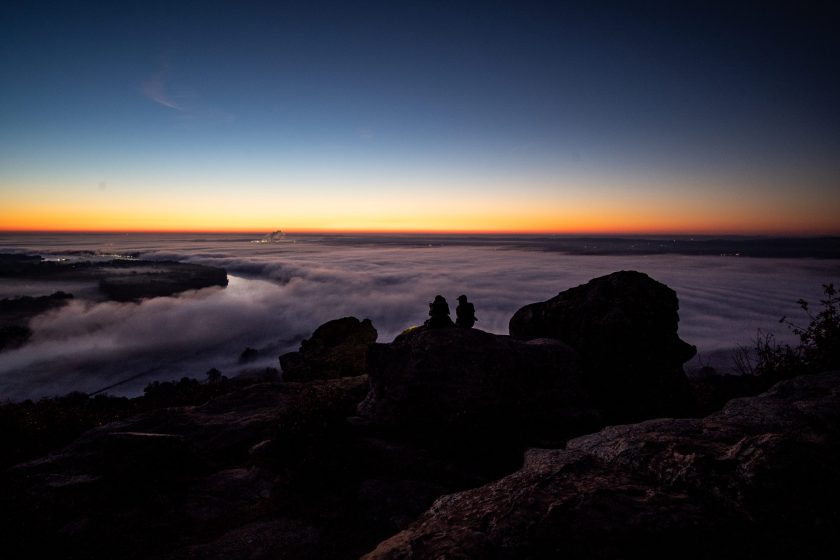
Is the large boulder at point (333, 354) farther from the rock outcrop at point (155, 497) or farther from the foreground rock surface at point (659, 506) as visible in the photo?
the foreground rock surface at point (659, 506)

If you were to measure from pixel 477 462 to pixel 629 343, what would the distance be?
7552 millimetres

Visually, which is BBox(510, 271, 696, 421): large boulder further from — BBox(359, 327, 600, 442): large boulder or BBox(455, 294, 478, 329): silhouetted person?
BBox(455, 294, 478, 329): silhouetted person

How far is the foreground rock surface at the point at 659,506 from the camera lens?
354 centimetres

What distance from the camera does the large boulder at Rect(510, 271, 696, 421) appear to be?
12602 millimetres

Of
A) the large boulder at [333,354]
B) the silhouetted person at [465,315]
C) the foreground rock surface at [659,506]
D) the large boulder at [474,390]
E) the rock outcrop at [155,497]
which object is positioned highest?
the silhouetted person at [465,315]

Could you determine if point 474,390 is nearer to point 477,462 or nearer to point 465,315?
point 477,462

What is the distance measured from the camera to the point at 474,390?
1007cm

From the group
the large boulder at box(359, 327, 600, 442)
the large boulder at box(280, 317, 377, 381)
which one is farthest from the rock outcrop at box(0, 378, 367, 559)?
the large boulder at box(280, 317, 377, 381)

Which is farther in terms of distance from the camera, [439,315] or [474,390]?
[439,315]

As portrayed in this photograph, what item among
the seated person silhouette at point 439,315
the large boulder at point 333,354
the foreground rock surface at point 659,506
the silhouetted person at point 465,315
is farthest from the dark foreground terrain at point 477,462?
the large boulder at point 333,354

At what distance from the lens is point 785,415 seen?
21.5 ft

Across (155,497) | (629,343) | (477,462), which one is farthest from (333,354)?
(629,343)

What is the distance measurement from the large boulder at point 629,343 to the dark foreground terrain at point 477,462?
60mm

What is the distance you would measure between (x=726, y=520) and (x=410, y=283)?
99.5m
